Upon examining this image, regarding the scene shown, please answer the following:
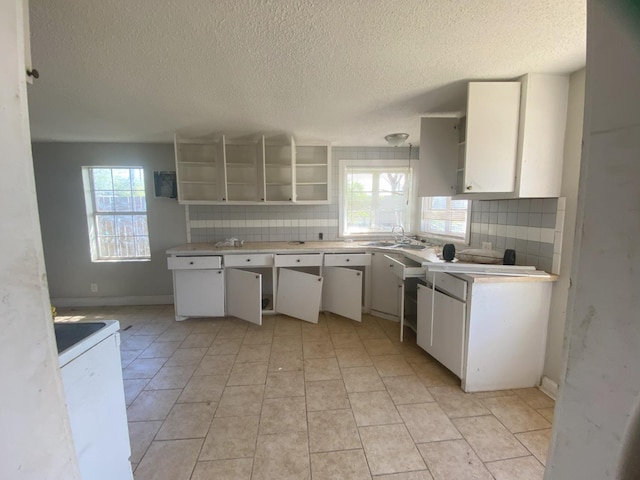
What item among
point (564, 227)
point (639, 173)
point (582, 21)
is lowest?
point (564, 227)

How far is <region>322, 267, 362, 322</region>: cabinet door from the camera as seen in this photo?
305cm

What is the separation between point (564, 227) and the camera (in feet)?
5.88

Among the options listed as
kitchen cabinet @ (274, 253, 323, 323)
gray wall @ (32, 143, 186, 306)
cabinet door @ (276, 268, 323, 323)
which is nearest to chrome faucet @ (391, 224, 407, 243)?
kitchen cabinet @ (274, 253, 323, 323)

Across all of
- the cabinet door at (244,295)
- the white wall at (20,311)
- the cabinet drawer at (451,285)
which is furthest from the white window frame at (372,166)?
the white wall at (20,311)

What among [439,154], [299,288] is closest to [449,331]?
[439,154]

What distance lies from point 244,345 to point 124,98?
Result: 2.37 m

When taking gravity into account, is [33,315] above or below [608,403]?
above

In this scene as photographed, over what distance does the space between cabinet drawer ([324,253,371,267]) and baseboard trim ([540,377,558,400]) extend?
179 cm

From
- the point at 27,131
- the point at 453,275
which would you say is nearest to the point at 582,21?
the point at 453,275

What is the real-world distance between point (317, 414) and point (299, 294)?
4.93 ft

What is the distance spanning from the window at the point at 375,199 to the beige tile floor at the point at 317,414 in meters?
1.65

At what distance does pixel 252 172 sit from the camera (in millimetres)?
3533

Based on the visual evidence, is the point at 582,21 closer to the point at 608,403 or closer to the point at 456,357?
the point at 608,403

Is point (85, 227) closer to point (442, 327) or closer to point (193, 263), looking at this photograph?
point (193, 263)
